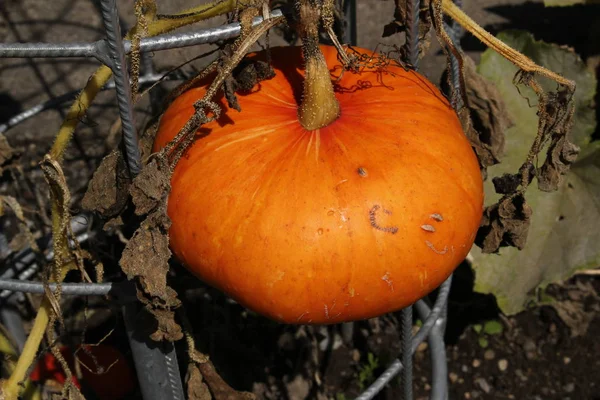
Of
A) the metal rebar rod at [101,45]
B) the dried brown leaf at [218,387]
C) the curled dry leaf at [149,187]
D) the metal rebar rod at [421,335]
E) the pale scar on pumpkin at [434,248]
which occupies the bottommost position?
the metal rebar rod at [421,335]

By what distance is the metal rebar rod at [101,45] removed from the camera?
3.05 feet

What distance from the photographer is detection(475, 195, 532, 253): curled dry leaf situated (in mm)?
1285

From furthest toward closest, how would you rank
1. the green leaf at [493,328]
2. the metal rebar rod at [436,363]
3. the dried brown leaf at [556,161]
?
the green leaf at [493,328], the metal rebar rod at [436,363], the dried brown leaf at [556,161]

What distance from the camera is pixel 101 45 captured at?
928mm

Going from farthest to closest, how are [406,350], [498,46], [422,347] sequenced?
1. [422,347]
2. [406,350]
3. [498,46]

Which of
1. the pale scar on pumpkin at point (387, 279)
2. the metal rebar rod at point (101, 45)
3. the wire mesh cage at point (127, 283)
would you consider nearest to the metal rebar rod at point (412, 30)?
the wire mesh cage at point (127, 283)

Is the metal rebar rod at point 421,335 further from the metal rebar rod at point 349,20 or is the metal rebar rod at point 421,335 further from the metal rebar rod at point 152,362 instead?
the metal rebar rod at point 349,20

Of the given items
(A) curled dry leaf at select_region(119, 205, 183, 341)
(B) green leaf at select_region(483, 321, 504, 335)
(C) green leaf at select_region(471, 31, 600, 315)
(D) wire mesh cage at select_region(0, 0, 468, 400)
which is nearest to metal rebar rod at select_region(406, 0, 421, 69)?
(D) wire mesh cage at select_region(0, 0, 468, 400)

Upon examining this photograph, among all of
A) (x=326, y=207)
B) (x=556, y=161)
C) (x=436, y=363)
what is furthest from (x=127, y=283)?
(x=436, y=363)

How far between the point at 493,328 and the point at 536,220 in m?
0.46

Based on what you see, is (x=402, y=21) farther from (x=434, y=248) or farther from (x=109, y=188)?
(x=109, y=188)

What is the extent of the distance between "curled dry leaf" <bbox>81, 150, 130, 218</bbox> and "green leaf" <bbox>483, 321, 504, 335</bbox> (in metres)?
1.71

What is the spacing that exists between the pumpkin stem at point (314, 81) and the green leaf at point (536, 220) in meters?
1.17

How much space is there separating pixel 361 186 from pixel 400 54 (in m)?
0.38
